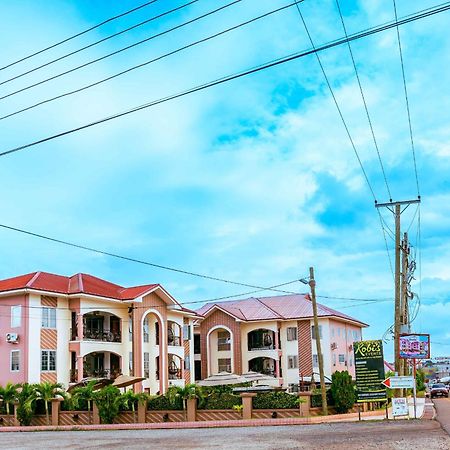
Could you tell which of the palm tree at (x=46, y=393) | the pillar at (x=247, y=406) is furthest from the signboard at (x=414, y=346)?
the palm tree at (x=46, y=393)

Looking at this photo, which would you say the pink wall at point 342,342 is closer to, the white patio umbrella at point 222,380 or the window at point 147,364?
the window at point 147,364

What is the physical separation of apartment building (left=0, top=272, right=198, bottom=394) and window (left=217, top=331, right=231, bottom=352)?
8.54 m

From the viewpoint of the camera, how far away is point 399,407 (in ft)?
98.4

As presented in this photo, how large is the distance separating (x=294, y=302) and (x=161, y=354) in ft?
59.8

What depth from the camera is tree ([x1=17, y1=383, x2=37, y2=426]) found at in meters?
37.0

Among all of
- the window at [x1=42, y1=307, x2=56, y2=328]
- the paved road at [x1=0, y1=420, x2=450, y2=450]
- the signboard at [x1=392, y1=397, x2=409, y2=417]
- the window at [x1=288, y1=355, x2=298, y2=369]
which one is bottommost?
the paved road at [x1=0, y1=420, x2=450, y2=450]

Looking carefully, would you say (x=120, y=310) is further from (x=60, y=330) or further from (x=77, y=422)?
(x=77, y=422)

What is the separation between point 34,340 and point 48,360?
1.73 metres

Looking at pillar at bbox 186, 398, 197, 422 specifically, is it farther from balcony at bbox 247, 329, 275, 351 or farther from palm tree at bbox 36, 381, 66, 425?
balcony at bbox 247, 329, 275, 351

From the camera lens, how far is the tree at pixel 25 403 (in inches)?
1455

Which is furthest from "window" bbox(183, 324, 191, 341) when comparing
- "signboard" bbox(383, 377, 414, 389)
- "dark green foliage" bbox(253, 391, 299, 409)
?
"signboard" bbox(383, 377, 414, 389)

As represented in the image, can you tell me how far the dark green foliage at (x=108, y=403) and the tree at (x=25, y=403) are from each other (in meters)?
3.71

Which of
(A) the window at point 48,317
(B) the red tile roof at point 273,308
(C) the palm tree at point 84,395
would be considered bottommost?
(C) the palm tree at point 84,395

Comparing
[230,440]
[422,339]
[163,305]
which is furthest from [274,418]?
[163,305]
